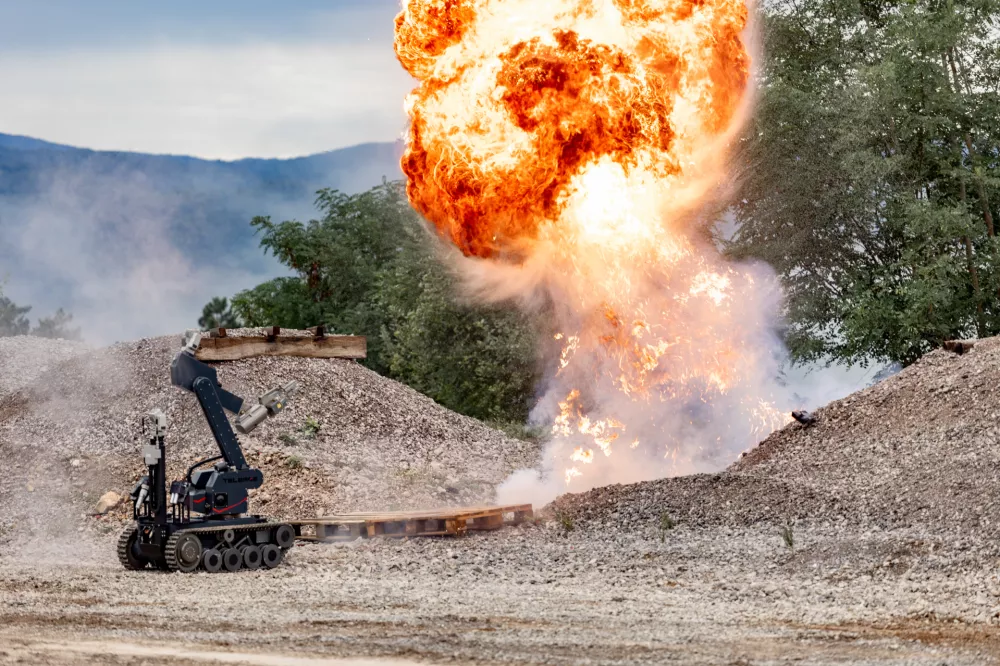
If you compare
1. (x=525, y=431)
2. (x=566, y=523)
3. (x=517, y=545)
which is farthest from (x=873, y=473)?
(x=525, y=431)

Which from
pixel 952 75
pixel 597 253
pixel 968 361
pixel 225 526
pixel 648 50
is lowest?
pixel 225 526

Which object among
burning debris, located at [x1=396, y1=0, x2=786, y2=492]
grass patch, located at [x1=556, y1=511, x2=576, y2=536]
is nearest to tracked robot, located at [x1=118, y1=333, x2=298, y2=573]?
grass patch, located at [x1=556, y1=511, x2=576, y2=536]

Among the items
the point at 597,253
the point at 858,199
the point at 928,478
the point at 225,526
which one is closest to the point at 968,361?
the point at 928,478

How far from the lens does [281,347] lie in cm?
3000

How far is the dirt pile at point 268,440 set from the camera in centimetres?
2286

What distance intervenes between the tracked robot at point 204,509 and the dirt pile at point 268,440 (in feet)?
16.7

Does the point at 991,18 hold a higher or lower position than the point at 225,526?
higher

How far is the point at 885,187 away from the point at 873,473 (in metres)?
16.0

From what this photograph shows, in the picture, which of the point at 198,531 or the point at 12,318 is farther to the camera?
the point at 12,318

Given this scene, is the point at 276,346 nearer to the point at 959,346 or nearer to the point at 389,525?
the point at 389,525

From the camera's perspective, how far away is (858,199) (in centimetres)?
3400

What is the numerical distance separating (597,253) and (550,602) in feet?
30.5

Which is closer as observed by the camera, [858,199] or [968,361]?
[968,361]

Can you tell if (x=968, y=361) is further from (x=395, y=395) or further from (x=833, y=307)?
(x=395, y=395)
